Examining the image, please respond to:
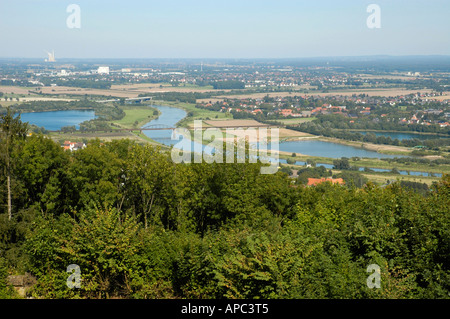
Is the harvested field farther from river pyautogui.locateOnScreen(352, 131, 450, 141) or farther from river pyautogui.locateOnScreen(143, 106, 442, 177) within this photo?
river pyautogui.locateOnScreen(352, 131, 450, 141)

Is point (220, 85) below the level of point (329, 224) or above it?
above

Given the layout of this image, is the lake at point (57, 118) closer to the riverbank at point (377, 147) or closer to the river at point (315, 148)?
the river at point (315, 148)

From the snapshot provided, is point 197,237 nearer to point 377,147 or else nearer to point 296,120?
point 377,147

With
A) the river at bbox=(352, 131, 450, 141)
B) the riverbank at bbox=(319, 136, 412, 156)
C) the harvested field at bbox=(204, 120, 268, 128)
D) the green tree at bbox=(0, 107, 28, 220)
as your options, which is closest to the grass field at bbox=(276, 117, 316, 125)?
the harvested field at bbox=(204, 120, 268, 128)

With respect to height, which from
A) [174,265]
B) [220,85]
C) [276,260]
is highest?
[220,85]
